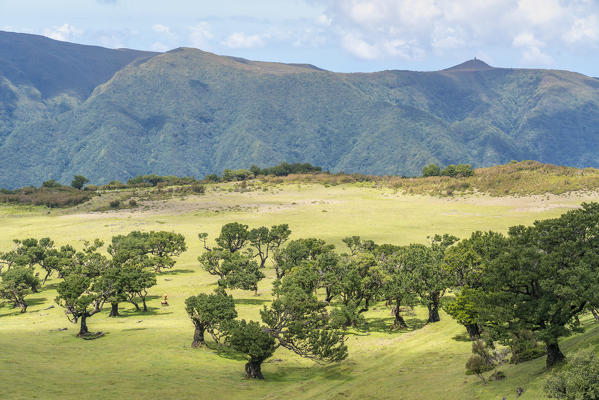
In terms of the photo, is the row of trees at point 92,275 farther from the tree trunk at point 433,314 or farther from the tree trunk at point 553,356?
the tree trunk at point 553,356

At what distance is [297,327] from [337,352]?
325 centimetres

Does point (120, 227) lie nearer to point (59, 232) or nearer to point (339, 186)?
point (59, 232)

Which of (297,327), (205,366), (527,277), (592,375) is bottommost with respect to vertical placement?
(205,366)

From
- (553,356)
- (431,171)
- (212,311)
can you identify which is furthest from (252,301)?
(431,171)

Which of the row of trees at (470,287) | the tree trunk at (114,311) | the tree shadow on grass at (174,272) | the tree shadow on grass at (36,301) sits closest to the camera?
the row of trees at (470,287)

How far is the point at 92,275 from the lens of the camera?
54406mm

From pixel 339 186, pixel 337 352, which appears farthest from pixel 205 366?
pixel 339 186

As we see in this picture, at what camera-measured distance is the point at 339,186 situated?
156625 millimetres

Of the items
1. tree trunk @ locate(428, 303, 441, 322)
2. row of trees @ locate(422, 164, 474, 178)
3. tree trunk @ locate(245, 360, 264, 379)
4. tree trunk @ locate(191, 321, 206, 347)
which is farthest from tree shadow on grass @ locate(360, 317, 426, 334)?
row of trees @ locate(422, 164, 474, 178)

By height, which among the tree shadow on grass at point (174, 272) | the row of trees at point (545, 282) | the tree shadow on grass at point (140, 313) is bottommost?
the tree shadow on grass at point (140, 313)

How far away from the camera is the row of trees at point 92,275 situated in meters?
42.2

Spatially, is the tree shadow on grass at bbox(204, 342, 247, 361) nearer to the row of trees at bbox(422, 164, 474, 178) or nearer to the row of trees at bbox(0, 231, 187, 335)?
the row of trees at bbox(0, 231, 187, 335)

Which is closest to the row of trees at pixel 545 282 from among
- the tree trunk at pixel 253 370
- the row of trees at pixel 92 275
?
the tree trunk at pixel 253 370

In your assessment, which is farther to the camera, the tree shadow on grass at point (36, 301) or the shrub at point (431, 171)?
the shrub at point (431, 171)
